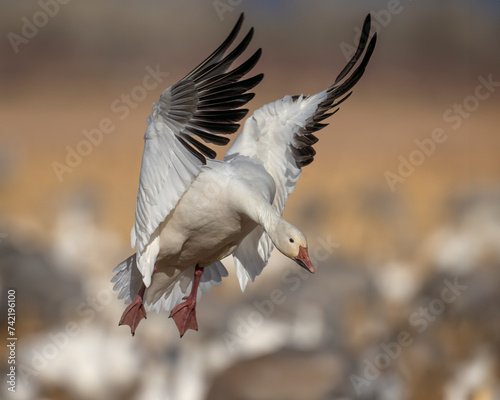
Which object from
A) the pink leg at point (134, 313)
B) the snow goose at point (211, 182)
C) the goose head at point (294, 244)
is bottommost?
the goose head at point (294, 244)

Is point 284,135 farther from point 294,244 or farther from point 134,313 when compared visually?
point 134,313

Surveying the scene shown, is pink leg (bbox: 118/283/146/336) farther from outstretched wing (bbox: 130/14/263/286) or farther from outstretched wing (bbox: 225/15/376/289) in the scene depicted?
outstretched wing (bbox: 225/15/376/289)

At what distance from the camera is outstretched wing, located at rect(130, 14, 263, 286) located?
2986 mm

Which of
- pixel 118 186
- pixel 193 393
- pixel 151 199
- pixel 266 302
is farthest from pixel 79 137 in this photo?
pixel 151 199

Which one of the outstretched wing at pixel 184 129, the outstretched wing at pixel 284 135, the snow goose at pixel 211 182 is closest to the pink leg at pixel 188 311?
the snow goose at pixel 211 182

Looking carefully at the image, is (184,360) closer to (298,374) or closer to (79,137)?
(298,374)

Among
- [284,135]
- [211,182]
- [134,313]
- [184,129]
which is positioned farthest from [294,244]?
[134,313]

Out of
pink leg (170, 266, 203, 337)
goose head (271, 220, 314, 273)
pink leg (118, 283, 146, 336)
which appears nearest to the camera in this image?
goose head (271, 220, 314, 273)

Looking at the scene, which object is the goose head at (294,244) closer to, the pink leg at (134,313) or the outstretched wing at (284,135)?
the outstretched wing at (284,135)

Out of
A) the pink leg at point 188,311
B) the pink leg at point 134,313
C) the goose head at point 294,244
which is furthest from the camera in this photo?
the pink leg at point 188,311

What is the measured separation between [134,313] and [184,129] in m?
0.99

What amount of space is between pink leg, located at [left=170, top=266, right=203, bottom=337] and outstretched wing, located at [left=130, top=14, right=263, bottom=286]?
0.67m

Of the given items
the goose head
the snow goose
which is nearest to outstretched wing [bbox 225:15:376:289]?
the snow goose

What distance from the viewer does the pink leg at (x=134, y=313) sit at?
3576mm
